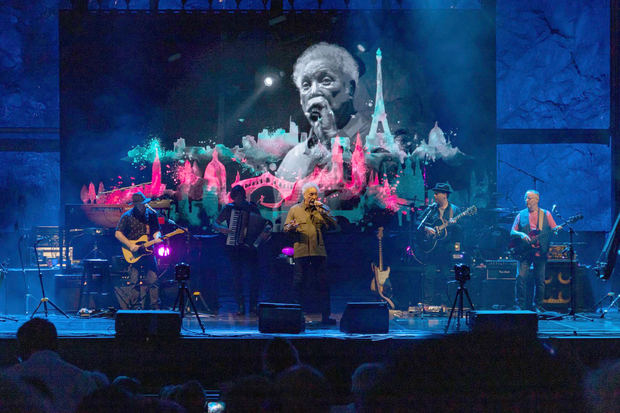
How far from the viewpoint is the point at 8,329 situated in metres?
8.11

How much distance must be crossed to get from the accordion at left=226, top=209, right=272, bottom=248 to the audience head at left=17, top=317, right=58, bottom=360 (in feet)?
20.2

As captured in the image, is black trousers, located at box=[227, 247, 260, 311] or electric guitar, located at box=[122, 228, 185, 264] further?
black trousers, located at box=[227, 247, 260, 311]

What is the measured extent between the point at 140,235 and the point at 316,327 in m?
3.25

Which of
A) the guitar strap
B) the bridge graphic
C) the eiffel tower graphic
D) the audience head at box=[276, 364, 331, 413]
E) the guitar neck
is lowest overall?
the audience head at box=[276, 364, 331, 413]

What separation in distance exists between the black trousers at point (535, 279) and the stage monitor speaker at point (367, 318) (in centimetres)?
357

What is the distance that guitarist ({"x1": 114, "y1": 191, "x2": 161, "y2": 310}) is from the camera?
964 centimetres

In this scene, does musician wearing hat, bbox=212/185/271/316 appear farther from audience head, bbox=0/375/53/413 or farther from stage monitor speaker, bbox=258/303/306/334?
audience head, bbox=0/375/53/413

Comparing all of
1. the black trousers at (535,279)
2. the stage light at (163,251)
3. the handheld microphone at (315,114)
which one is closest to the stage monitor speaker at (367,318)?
the black trousers at (535,279)

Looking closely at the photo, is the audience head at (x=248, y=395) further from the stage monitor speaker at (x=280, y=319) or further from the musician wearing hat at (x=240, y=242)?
the musician wearing hat at (x=240, y=242)

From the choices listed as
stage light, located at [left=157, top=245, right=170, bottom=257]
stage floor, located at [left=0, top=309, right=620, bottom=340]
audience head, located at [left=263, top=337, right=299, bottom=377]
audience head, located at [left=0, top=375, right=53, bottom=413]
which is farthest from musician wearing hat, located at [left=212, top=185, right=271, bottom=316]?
audience head, located at [left=0, top=375, right=53, bottom=413]

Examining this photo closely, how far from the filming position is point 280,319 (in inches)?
304

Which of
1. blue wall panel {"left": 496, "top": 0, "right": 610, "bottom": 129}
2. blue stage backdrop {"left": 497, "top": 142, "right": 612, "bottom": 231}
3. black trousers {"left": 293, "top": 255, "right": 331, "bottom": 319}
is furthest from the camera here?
blue wall panel {"left": 496, "top": 0, "right": 610, "bottom": 129}

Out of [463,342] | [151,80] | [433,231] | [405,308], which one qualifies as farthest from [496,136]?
[463,342]

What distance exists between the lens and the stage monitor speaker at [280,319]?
25.2ft
